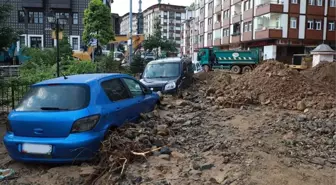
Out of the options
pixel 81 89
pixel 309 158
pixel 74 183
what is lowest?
pixel 74 183

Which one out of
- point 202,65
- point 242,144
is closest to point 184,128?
point 242,144

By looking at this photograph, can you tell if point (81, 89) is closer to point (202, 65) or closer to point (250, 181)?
point (250, 181)

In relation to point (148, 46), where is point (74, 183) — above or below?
below

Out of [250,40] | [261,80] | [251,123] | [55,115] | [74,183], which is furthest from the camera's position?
[250,40]

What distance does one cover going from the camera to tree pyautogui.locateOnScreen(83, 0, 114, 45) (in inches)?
1137

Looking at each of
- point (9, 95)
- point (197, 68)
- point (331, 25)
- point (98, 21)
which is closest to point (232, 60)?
point (197, 68)

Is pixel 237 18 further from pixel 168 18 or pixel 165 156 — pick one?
pixel 168 18

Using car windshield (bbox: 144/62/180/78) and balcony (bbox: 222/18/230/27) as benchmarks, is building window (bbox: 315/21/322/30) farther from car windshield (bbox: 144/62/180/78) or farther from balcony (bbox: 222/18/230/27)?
car windshield (bbox: 144/62/180/78)

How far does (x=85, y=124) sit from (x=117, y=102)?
955 millimetres

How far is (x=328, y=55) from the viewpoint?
78.5ft

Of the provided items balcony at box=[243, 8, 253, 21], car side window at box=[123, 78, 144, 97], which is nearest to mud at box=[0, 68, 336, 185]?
car side window at box=[123, 78, 144, 97]

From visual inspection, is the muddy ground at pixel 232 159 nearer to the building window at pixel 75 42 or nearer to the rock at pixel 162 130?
the rock at pixel 162 130

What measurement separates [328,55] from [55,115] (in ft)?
76.9

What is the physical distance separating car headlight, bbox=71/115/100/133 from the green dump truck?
86.8 feet
